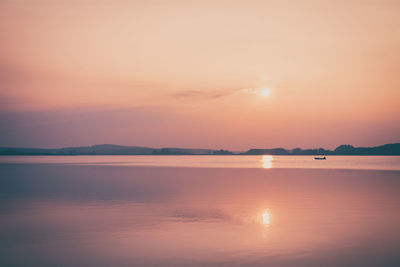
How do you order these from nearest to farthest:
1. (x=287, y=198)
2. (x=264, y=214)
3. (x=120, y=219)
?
1. (x=120, y=219)
2. (x=264, y=214)
3. (x=287, y=198)

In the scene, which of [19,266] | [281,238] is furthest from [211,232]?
[19,266]

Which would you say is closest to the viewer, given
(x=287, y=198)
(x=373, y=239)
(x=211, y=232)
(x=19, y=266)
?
(x=19, y=266)

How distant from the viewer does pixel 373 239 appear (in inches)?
734

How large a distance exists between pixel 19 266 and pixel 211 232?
8.87 meters

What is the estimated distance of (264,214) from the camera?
2592 cm

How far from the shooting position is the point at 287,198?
3488 centimetres

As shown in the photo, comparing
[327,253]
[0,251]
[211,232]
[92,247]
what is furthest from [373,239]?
[0,251]

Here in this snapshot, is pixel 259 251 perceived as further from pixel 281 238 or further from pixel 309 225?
pixel 309 225

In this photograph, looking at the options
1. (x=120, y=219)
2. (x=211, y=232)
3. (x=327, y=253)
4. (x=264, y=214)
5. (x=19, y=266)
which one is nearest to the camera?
(x=19, y=266)

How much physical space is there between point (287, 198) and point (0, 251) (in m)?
24.0

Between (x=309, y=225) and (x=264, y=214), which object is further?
(x=264, y=214)

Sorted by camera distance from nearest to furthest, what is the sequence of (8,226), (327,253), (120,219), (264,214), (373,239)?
(327,253) < (373,239) < (8,226) < (120,219) < (264,214)

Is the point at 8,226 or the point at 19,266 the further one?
the point at 8,226

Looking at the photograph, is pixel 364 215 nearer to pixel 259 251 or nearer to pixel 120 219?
pixel 259 251
